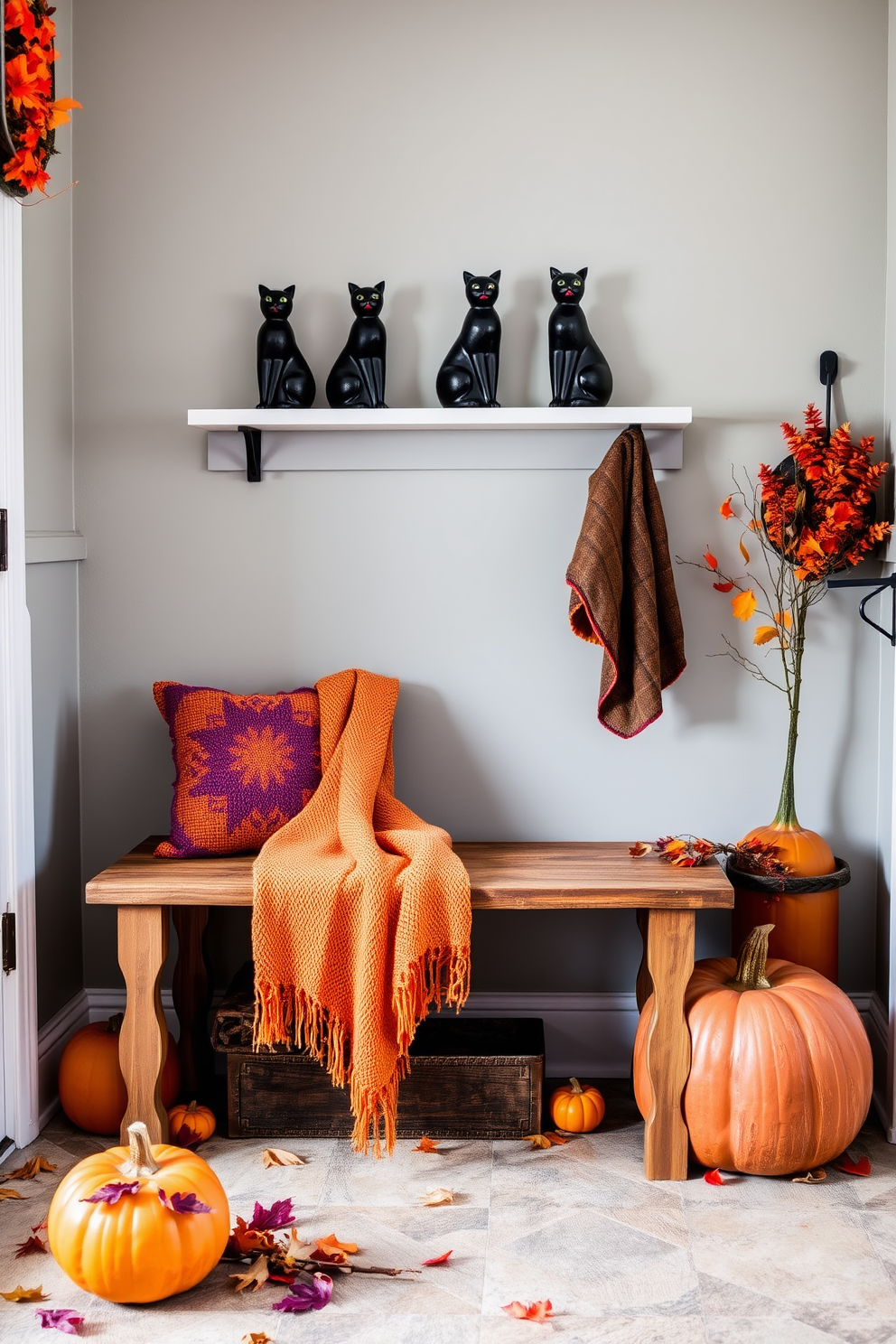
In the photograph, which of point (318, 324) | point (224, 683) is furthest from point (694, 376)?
point (224, 683)

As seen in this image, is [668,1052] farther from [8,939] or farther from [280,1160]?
[8,939]

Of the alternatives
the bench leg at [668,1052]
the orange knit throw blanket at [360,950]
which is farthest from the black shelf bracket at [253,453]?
the bench leg at [668,1052]

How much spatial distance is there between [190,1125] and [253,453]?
1.38 metres

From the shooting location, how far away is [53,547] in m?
2.37

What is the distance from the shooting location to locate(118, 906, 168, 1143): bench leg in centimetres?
212

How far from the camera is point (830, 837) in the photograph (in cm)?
252

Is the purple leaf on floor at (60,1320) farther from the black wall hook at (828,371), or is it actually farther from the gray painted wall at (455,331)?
the black wall hook at (828,371)

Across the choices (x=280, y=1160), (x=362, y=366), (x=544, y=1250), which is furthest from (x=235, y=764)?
(x=544, y=1250)

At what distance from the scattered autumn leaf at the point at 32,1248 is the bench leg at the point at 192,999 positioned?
0.56m

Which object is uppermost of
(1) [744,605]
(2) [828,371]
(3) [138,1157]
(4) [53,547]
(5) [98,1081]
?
(2) [828,371]

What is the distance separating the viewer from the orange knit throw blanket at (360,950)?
6.67 ft

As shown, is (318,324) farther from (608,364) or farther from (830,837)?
(830,837)

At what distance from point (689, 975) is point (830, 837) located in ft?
2.05

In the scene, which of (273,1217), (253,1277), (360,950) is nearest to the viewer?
(253,1277)
